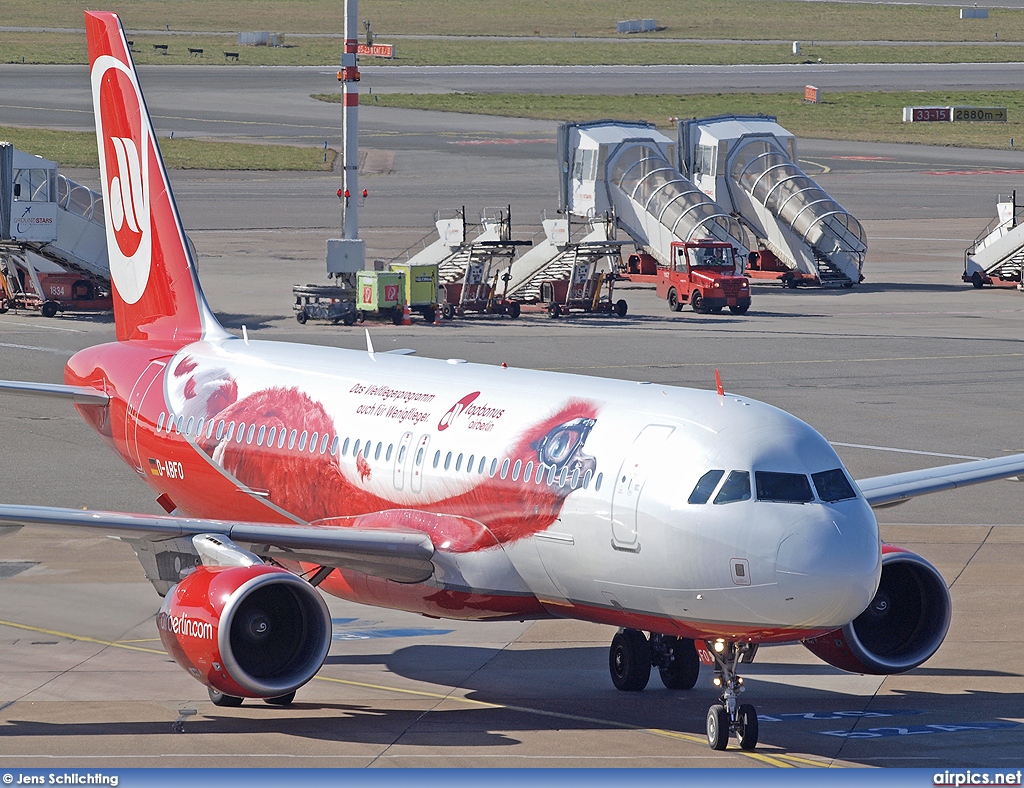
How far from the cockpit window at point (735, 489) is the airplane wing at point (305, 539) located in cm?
500

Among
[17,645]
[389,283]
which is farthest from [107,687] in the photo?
[389,283]

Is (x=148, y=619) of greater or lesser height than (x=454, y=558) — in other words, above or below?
below

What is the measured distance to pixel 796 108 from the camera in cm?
15362

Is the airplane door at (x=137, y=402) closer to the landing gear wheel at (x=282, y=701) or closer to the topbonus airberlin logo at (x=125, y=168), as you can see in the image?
the topbonus airberlin logo at (x=125, y=168)

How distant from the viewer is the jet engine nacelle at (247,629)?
21234 mm

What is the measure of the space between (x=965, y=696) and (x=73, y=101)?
136m

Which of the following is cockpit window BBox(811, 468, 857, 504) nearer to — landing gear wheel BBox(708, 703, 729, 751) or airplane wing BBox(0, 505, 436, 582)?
landing gear wheel BBox(708, 703, 729, 751)

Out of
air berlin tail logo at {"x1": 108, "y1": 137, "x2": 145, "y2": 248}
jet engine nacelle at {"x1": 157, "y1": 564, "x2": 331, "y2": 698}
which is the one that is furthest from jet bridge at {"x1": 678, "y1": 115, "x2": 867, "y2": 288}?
jet engine nacelle at {"x1": 157, "y1": 564, "x2": 331, "y2": 698}

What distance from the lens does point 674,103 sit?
14975cm

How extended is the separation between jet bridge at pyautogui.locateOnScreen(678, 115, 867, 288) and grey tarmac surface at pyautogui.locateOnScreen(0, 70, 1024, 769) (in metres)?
2.75

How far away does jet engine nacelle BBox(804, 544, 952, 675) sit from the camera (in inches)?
918

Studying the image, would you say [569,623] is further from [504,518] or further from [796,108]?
[796,108]

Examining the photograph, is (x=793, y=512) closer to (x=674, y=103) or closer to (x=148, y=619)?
(x=148, y=619)

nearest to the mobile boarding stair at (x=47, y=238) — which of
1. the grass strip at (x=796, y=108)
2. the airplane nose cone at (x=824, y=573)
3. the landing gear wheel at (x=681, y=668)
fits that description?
the landing gear wheel at (x=681, y=668)
